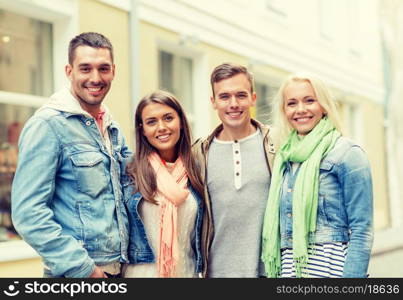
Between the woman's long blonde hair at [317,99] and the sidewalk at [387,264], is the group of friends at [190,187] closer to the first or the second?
the woman's long blonde hair at [317,99]

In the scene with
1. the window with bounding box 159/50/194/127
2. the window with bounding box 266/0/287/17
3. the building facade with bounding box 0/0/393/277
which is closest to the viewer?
the building facade with bounding box 0/0/393/277

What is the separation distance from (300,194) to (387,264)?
4.98 m

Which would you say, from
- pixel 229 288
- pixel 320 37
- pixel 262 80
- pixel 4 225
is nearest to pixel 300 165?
pixel 229 288

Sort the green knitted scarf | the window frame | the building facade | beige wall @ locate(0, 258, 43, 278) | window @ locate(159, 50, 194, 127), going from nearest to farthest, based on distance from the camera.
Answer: the green knitted scarf → beige wall @ locate(0, 258, 43, 278) → the building facade → window @ locate(159, 50, 194, 127) → the window frame

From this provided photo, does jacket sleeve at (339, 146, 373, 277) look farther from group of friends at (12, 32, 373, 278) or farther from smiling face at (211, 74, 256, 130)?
smiling face at (211, 74, 256, 130)

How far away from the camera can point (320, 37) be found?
1234cm

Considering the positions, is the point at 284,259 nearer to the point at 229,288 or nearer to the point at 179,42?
the point at 229,288

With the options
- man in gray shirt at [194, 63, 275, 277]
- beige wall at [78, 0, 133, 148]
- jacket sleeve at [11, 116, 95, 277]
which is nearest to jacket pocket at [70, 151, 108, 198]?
jacket sleeve at [11, 116, 95, 277]

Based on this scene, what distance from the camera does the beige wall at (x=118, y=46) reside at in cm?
683

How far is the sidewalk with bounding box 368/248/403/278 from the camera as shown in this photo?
279 inches

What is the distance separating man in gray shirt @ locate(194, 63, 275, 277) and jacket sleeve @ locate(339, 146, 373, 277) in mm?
496

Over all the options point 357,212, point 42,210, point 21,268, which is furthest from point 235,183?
point 21,268

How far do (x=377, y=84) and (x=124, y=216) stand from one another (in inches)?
490

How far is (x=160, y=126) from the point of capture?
348 cm
